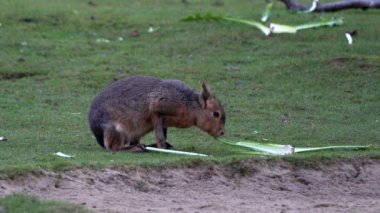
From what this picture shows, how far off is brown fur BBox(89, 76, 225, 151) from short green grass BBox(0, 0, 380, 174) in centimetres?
23

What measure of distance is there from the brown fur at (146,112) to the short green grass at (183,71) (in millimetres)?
233

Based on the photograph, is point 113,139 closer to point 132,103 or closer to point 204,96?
point 132,103

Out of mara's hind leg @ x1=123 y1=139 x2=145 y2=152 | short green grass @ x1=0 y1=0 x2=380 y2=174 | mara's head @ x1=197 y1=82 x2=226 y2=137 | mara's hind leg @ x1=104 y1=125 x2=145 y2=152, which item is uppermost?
mara's head @ x1=197 y1=82 x2=226 y2=137

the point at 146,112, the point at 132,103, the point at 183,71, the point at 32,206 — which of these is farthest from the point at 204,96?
the point at 183,71

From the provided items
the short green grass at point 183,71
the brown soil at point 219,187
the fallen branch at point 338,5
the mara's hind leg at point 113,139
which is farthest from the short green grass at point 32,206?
the fallen branch at point 338,5

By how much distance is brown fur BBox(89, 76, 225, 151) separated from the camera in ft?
34.2

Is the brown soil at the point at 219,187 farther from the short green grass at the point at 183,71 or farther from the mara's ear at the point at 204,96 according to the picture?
the mara's ear at the point at 204,96

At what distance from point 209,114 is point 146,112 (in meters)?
0.59

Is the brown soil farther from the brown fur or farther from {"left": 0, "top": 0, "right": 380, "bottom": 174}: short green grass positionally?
the brown fur

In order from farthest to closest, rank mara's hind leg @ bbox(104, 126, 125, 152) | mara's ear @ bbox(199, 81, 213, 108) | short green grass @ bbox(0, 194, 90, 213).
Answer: mara's ear @ bbox(199, 81, 213, 108) → mara's hind leg @ bbox(104, 126, 125, 152) → short green grass @ bbox(0, 194, 90, 213)

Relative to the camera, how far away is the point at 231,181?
955 cm

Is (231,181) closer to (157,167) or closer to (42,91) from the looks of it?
(157,167)

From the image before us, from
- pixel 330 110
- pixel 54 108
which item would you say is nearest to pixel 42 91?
pixel 54 108

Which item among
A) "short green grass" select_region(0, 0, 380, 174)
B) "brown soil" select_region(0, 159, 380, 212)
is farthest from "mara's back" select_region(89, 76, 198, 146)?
"brown soil" select_region(0, 159, 380, 212)
